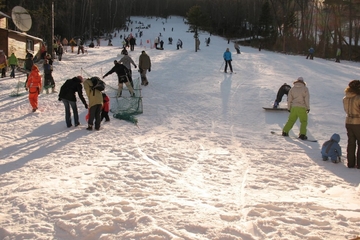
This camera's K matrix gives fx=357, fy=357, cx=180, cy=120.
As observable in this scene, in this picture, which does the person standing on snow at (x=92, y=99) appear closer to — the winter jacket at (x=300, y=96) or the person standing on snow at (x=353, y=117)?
the winter jacket at (x=300, y=96)

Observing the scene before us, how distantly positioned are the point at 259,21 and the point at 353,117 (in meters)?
56.4

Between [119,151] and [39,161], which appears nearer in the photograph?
[39,161]

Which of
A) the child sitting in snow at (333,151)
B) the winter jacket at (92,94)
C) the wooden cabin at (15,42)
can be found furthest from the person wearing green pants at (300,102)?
the wooden cabin at (15,42)

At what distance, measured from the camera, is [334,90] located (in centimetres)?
1598

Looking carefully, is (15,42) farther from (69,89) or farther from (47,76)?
(69,89)

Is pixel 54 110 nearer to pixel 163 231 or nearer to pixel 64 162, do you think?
pixel 64 162

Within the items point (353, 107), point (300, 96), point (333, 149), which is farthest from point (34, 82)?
point (353, 107)

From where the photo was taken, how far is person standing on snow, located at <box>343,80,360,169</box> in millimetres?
6410

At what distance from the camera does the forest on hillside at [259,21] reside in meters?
40.4

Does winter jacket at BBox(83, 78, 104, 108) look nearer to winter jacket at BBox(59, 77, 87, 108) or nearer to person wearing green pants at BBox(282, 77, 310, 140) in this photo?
winter jacket at BBox(59, 77, 87, 108)

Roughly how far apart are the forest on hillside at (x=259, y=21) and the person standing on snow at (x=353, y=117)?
2589cm

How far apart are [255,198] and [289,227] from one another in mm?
904

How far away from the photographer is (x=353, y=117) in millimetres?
6480

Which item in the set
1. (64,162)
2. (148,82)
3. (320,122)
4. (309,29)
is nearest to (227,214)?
(64,162)
